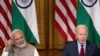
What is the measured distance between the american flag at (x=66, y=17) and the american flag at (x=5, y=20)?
0.93 meters

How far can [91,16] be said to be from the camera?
5.55 m

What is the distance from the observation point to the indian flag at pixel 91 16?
215 inches

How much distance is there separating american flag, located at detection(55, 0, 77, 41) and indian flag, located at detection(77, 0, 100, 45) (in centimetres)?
45

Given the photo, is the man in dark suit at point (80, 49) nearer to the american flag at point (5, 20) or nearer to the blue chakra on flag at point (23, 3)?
the blue chakra on flag at point (23, 3)

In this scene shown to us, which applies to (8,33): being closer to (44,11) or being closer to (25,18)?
(25,18)

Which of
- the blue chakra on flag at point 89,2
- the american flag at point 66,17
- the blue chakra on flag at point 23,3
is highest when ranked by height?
the blue chakra on flag at point 23,3

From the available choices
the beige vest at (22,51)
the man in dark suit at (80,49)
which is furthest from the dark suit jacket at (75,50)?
the beige vest at (22,51)

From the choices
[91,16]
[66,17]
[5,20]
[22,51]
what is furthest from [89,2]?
[22,51]

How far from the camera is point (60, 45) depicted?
7.46 metres

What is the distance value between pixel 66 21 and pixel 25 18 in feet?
3.27

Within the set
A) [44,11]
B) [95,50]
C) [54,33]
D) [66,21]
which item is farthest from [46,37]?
[95,50]

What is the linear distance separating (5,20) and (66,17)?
121cm

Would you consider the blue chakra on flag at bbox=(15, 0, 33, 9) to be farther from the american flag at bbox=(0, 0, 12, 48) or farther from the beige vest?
the beige vest

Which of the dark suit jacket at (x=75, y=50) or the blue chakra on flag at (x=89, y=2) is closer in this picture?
the dark suit jacket at (x=75, y=50)
